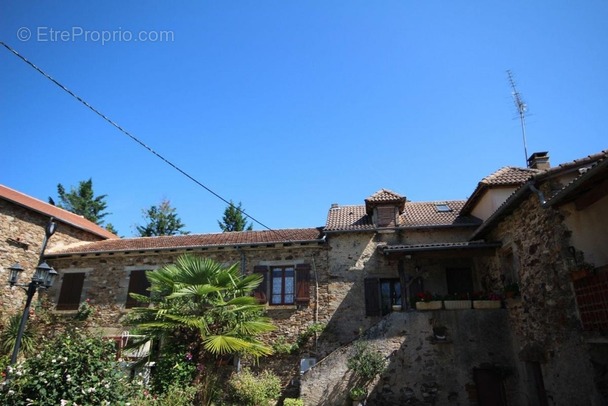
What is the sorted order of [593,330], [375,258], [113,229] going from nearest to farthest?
[593,330], [375,258], [113,229]

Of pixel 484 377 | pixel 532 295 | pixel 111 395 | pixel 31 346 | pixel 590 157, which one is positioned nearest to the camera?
pixel 111 395

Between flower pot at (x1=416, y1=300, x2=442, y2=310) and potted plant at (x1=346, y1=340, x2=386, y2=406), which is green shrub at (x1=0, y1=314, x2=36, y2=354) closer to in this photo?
potted plant at (x1=346, y1=340, x2=386, y2=406)

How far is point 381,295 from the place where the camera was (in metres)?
13.0

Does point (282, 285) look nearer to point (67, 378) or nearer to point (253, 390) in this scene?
point (253, 390)

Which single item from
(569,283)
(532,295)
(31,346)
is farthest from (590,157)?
(31,346)

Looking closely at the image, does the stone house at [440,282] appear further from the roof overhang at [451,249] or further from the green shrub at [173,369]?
the green shrub at [173,369]

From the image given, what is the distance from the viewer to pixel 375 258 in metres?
13.3

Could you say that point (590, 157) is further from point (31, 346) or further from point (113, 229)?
point (113, 229)

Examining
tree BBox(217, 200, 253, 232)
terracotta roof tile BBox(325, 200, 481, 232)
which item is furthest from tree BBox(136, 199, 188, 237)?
terracotta roof tile BBox(325, 200, 481, 232)

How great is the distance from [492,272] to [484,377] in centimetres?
322

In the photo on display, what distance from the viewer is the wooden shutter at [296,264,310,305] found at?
518 inches

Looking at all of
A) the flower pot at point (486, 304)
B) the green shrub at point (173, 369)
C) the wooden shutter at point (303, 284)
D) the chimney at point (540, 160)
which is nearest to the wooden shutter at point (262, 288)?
the wooden shutter at point (303, 284)

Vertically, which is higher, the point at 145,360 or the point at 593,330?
the point at 593,330

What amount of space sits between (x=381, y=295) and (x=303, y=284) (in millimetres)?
2836
